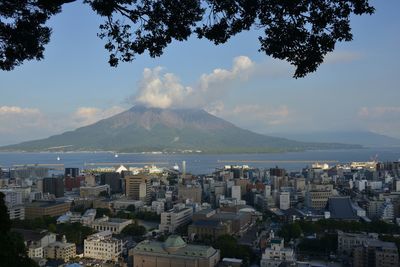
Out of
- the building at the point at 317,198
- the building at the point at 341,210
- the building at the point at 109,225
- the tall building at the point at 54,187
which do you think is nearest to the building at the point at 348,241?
the building at the point at 341,210

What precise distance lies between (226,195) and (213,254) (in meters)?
10.8

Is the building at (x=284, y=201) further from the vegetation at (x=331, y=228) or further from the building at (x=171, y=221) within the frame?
the building at (x=171, y=221)

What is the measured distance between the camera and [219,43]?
1.80 metres

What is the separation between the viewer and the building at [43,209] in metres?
14.2

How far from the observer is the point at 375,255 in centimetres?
821

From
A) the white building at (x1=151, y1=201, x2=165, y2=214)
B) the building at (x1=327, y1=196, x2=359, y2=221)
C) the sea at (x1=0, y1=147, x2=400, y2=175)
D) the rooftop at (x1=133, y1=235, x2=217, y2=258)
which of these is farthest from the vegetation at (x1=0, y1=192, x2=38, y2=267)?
the sea at (x1=0, y1=147, x2=400, y2=175)

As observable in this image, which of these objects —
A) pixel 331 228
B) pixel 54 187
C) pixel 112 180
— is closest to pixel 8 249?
pixel 331 228

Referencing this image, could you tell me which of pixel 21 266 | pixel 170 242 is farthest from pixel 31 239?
pixel 21 266

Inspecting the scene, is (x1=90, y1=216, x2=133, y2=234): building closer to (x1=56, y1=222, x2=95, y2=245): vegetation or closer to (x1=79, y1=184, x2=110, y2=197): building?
(x1=56, y1=222, x2=95, y2=245): vegetation

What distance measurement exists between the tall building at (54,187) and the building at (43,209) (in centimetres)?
480

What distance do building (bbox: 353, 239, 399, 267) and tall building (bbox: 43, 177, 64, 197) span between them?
14.6 metres

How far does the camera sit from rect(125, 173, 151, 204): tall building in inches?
739

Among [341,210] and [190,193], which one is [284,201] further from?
[190,193]

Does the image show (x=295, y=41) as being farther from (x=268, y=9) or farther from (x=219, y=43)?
(x=219, y=43)
